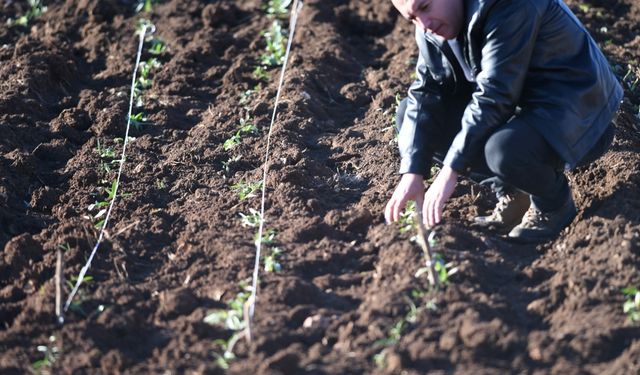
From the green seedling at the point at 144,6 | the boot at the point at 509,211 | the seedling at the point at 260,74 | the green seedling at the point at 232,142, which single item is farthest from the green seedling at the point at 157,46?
the boot at the point at 509,211

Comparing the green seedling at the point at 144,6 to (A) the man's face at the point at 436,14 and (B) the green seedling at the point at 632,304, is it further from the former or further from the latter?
(B) the green seedling at the point at 632,304

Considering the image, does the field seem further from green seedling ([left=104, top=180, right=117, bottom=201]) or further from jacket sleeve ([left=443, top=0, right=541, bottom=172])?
jacket sleeve ([left=443, top=0, right=541, bottom=172])

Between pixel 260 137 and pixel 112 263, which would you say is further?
pixel 260 137

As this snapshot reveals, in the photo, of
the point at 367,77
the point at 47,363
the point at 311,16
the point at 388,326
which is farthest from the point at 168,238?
the point at 311,16

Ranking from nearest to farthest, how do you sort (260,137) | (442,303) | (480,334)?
(480,334) < (442,303) < (260,137)

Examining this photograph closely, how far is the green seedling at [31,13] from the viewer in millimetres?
7688

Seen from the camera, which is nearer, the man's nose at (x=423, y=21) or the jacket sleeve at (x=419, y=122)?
the man's nose at (x=423, y=21)

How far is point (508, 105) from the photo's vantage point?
13.4 ft

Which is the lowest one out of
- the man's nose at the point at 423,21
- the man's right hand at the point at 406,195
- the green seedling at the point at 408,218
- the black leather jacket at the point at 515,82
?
the green seedling at the point at 408,218

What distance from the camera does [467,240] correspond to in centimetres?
446

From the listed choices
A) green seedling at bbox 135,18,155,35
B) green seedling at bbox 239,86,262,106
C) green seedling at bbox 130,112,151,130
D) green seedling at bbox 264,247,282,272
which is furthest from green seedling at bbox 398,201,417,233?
green seedling at bbox 135,18,155,35

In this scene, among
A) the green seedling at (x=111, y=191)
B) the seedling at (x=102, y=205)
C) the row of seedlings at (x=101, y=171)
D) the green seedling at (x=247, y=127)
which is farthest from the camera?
the green seedling at (x=247, y=127)

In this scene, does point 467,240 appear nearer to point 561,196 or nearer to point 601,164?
point 561,196

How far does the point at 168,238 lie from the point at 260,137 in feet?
3.72
